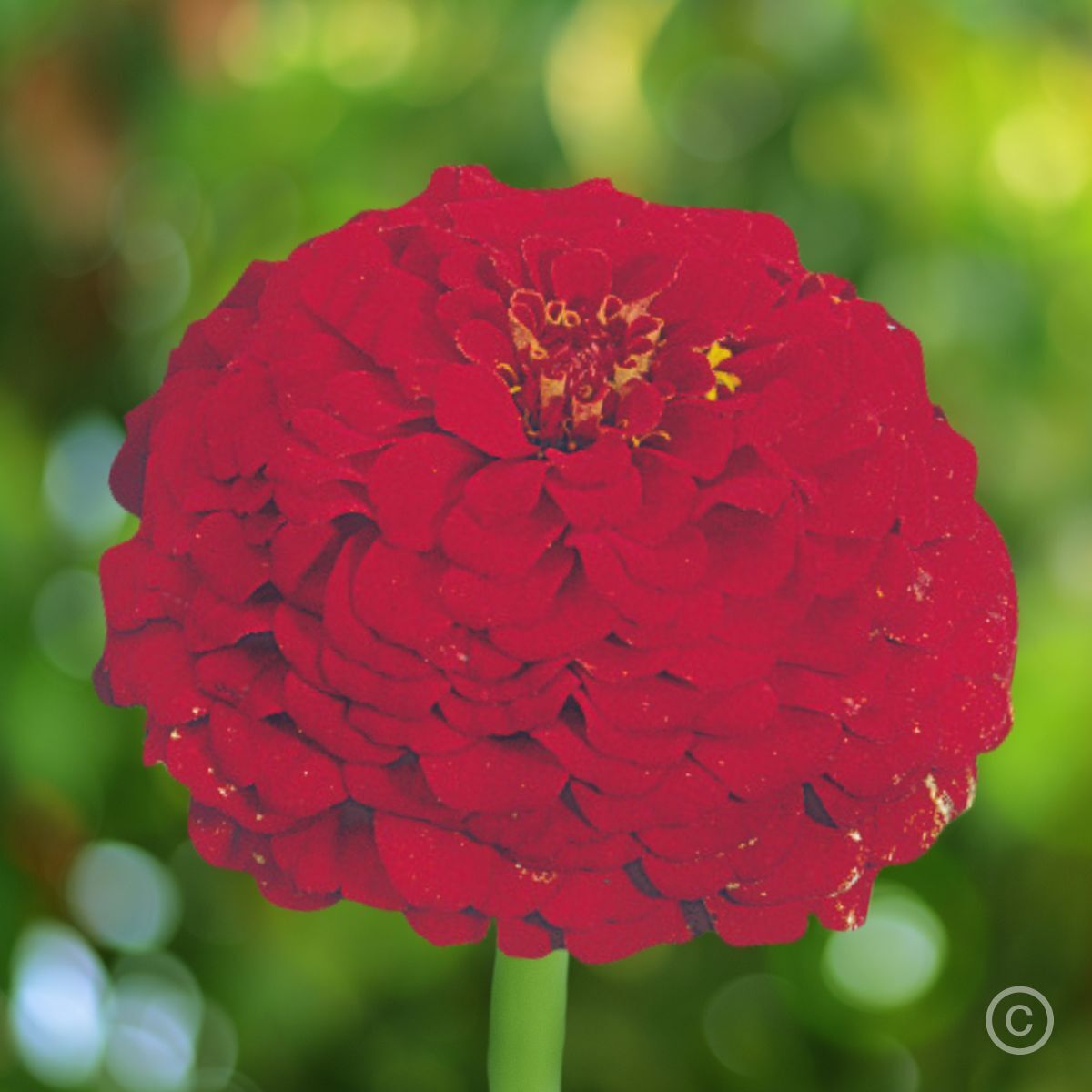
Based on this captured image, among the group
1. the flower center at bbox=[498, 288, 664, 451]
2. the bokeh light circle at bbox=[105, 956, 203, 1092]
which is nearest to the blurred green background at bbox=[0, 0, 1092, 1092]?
the bokeh light circle at bbox=[105, 956, 203, 1092]

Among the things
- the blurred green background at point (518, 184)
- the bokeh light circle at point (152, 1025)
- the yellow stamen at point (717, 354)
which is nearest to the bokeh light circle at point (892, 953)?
the blurred green background at point (518, 184)

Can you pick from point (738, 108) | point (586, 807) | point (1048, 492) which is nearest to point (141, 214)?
point (738, 108)

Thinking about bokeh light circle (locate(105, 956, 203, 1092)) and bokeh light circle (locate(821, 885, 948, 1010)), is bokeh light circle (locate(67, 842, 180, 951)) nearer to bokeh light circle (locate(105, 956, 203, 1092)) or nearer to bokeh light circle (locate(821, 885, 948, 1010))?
bokeh light circle (locate(105, 956, 203, 1092))

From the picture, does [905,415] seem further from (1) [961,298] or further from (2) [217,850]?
(1) [961,298]

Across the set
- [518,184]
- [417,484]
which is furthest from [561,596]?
[518,184]

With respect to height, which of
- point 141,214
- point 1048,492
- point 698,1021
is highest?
point 141,214

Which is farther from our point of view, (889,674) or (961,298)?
(961,298)
